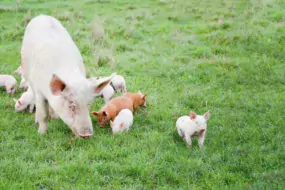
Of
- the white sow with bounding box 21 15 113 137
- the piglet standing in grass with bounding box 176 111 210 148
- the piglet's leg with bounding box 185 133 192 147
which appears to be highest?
the white sow with bounding box 21 15 113 137

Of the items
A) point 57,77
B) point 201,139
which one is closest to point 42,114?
point 57,77

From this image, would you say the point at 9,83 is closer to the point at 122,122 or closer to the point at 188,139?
the point at 122,122

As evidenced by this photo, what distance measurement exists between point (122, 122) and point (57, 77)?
1352 mm

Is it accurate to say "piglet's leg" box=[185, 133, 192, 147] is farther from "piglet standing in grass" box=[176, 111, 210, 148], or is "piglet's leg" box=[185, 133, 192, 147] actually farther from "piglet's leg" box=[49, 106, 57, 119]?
"piglet's leg" box=[49, 106, 57, 119]

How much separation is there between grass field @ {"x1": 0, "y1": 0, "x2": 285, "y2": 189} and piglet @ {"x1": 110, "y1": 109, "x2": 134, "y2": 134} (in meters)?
0.14

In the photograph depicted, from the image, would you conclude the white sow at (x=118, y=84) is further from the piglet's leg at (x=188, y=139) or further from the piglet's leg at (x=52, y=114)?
the piglet's leg at (x=188, y=139)

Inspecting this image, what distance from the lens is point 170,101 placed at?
8141 millimetres

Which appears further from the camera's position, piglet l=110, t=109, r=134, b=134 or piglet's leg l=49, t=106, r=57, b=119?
piglet's leg l=49, t=106, r=57, b=119

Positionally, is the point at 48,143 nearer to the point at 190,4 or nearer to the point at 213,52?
the point at 213,52

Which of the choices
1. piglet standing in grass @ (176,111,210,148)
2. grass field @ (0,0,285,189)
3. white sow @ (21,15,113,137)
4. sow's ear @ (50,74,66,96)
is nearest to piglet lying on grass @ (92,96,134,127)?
grass field @ (0,0,285,189)

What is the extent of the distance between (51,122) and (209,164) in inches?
107

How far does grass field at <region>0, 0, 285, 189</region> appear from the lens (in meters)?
5.47

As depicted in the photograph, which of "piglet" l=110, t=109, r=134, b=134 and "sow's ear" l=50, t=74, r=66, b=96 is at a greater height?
"sow's ear" l=50, t=74, r=66, b=96

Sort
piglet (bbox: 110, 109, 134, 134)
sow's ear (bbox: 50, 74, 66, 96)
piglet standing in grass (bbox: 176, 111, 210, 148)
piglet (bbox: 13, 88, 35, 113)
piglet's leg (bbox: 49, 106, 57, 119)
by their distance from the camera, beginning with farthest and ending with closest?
piglet (bbox: 13, 88, 35, 113) → piglet's leg (bbox: 49, 106, 57, 119) → piglet (bbox: 110, 109, 134, 134) → piglet standing in grass (bbox: 176, 111, 210, 148) → sow's ear (bbox: 50, 74, 66, 96)
